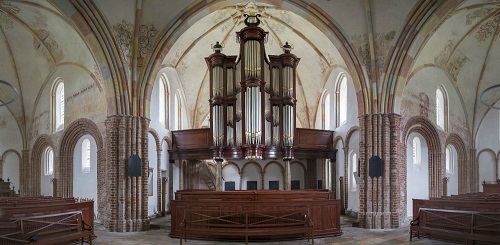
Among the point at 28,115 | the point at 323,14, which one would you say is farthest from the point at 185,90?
the point at 323,14

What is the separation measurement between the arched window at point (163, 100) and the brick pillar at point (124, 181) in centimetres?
447

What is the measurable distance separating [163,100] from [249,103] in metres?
4.38

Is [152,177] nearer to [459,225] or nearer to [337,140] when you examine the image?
[337,140]

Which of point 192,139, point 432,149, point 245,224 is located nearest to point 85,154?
point 192,139

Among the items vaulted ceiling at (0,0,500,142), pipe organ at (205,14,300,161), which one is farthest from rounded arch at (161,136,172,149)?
vaulted ceiling at (0,0,500,142)

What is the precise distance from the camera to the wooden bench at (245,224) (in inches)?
465

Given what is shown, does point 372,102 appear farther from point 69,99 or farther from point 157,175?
point 69,99

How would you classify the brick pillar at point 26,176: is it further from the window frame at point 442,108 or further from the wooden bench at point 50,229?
the window frame at point 442,108

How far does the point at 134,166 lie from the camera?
48.6ft

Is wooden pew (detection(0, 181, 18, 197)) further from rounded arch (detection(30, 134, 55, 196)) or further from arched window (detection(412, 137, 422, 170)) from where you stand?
arched window (detection(412, 137, 422, 170))

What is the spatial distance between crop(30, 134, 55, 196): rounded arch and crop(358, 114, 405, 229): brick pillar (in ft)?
47.9

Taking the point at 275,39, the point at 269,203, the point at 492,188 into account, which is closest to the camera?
the point at 269,203

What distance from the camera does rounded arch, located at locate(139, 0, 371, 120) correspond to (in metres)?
15.6

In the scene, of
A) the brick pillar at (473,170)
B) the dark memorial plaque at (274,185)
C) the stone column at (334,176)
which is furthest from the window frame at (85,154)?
the brick pillar at (473,170)
